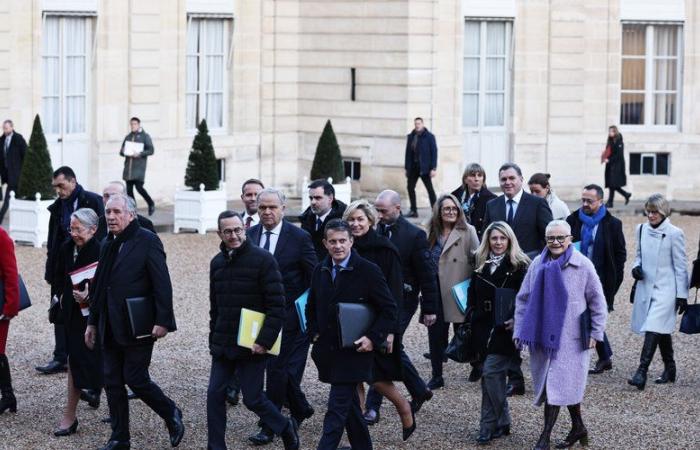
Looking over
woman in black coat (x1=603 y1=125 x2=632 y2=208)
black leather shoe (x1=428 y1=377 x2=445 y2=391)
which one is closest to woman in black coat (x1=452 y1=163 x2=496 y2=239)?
black leather shoe (x1=428 y1=377 x2=445 y2=391)

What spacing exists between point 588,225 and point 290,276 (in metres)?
3.13

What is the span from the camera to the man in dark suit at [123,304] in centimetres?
1035

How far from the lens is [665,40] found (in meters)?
26.8

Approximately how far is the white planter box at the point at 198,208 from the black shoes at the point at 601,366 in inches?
366

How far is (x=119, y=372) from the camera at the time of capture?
1043cm

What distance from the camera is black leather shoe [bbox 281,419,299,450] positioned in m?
10.3

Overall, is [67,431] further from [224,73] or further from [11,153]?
[224,73]

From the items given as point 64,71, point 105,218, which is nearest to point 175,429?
point 105,218

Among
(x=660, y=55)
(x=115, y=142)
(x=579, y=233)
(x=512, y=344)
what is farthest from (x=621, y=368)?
(x=660, y=55)

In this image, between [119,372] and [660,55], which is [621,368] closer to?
[119,372]

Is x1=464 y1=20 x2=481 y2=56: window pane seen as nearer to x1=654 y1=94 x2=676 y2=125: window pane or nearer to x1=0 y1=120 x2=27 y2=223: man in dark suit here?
x1=654 y1=94 x2=676 y2=125: window pane

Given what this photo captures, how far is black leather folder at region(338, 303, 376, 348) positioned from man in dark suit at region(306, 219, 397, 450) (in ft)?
0.09

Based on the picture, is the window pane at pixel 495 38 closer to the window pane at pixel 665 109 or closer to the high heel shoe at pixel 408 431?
the window pane at pixel 665 109

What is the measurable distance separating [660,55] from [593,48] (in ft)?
4.24
